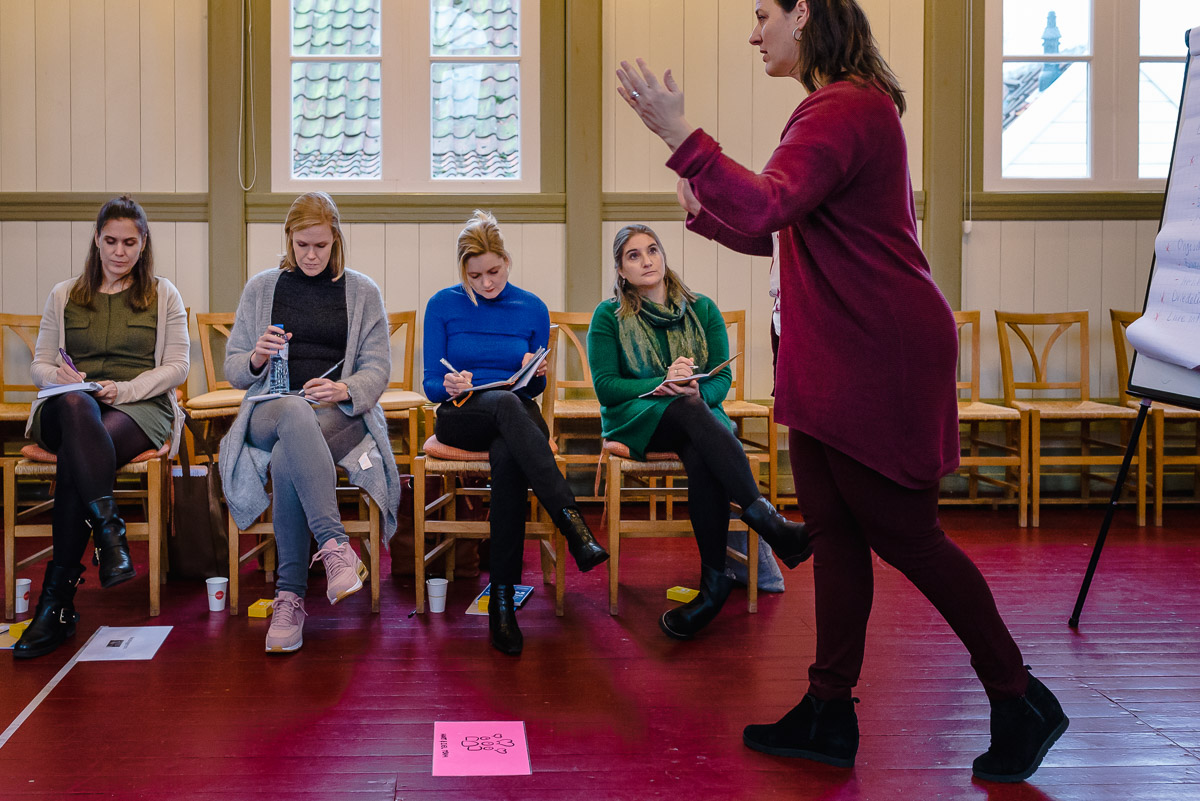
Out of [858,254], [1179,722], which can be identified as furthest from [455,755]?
[1179,722]

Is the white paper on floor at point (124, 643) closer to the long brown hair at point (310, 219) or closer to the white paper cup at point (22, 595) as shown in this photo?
the white paper cup at point (22, 595)

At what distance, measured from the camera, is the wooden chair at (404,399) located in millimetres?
3732

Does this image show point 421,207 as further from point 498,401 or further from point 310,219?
point 498,401

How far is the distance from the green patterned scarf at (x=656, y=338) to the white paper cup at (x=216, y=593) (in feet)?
4.59

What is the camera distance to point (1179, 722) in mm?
1933

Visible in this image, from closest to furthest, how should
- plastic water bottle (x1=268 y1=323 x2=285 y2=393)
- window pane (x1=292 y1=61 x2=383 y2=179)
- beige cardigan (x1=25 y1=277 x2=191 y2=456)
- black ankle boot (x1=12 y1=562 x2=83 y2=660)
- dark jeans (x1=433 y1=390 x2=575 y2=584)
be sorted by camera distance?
black ankle boot (x1=12 y1=562 x2=83 y2=660)
dark jeans (x1=433 y1=390 x2=575 y2=584)
plastic water bottle (x1=268 y1=323 x2=285 y2=393)
beige cardigan (x1=25 y1=277 x2=191 y2=456)
window pane (x1=292 y1=61 x2=383 y2=179)

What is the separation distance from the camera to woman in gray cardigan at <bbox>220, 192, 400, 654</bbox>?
8.14 feet

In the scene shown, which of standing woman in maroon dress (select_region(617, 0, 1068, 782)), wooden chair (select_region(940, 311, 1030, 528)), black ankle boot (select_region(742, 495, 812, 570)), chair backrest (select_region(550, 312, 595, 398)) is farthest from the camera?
chair backrest (select_region(550, 312, 595, 398))

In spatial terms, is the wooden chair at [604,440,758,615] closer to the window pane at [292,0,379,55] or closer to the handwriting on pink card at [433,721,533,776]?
the handwriting on pink card at [433,721,533,776]

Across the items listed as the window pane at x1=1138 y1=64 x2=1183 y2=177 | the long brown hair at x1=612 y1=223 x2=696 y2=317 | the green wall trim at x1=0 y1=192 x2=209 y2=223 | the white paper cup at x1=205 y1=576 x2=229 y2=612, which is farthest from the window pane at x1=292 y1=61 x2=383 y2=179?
the window pane at x1=1138 y1=64 x2=1183 y2=177

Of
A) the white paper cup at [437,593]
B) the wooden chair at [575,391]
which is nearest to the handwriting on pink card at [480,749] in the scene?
the white paper cup at [437,593]

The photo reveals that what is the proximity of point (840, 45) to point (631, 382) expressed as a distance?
54.0 inches

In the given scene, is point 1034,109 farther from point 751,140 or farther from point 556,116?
point 556,116

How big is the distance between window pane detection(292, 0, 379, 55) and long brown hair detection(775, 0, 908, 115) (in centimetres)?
324
